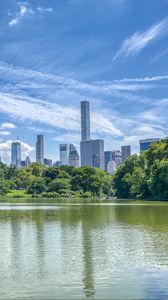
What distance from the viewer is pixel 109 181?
164750 millimetres

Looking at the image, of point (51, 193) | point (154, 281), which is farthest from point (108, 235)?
point (51, 193)

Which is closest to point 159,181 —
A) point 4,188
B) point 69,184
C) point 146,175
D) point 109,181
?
point 146,175

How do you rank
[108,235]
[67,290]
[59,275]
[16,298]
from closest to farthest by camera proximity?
[16,298] < [67,290] < [59,275] < [108,235]

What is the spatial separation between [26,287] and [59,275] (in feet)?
6.41

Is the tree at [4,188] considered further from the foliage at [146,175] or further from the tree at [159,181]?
the tree at [159,181]

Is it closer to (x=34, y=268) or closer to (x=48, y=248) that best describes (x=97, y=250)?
(x=48, y=248)

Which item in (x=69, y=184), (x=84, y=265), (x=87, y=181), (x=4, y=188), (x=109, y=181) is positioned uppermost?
(x=109, y=181)

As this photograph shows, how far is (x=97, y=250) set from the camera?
2195 centimetres

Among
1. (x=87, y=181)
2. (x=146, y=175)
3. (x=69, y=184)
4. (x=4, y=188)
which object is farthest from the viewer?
(x=4, y=188)

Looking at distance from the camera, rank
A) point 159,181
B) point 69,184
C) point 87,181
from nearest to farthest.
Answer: point 159,181, point 87,181, point 69,184

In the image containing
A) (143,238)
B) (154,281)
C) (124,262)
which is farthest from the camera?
(143,238)

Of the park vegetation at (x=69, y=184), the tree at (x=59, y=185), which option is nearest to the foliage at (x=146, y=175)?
the park vegetation at (x=69, y=184)

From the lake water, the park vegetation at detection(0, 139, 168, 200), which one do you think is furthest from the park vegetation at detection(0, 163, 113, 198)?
the lake water

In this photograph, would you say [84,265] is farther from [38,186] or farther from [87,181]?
[38,186]
